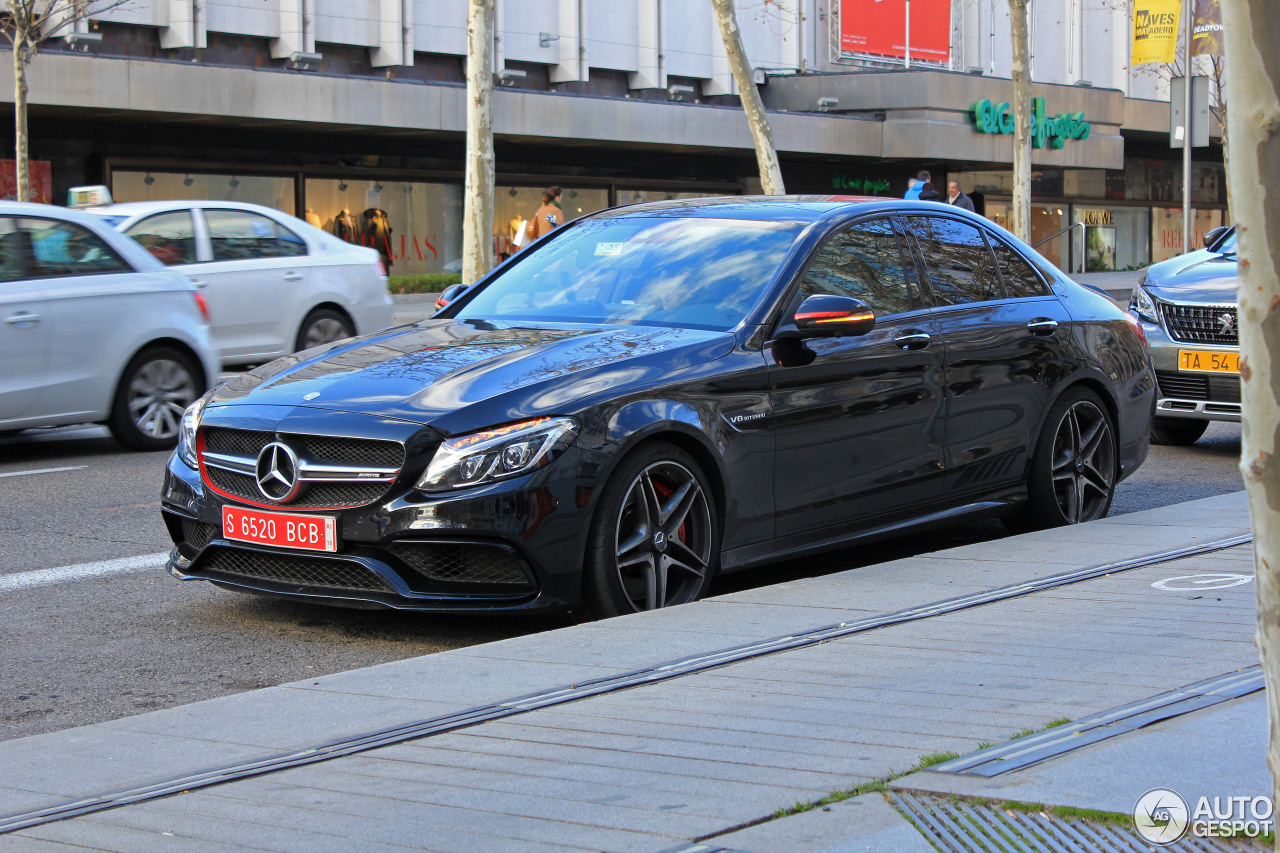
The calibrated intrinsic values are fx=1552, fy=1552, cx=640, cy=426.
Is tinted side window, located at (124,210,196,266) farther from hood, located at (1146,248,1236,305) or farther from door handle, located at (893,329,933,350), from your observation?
door handle, located at (893,329,933,350)

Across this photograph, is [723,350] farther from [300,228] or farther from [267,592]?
[300,228]

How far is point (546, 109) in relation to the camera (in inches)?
1280

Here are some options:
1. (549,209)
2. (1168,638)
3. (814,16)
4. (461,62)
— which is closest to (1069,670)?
(1168,638)

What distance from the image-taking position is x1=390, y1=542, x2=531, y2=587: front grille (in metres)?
5.20

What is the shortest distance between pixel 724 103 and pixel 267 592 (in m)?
36.6

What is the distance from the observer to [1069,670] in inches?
174

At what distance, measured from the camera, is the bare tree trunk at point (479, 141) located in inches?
755

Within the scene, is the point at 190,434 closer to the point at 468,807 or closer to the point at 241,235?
the point at 468,807

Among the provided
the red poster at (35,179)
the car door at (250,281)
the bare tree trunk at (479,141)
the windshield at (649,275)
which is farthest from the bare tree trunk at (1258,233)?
the red poster at (35,179)

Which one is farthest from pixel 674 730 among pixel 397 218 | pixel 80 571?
pixel 397 218

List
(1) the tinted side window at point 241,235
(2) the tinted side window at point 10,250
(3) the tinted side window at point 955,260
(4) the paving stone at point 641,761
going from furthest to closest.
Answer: (1) the tinted side window at point 241,235, (2) the tinted side window at point 10,250, (3) the tinted side window at point 955,260, (4) the paving stone at point 641,761

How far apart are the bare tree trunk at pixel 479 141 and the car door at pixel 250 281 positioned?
19.6 ft

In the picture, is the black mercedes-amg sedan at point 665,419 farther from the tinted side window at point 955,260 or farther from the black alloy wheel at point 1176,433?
the black alloy wheel at point 1176,433

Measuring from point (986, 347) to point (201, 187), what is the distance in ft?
83.5
